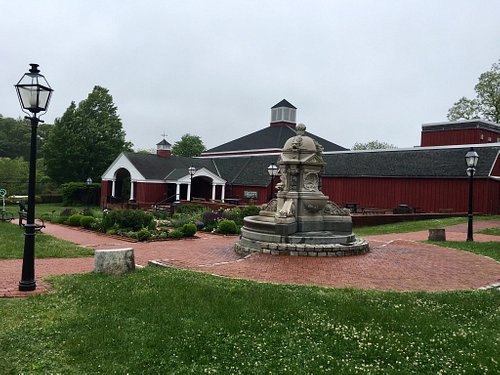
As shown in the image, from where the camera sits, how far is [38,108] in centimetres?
743

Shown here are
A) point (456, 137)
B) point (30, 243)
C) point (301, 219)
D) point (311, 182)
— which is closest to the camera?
point (30, 243)

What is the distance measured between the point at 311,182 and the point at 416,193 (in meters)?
18.3

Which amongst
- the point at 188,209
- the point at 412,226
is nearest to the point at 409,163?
the point at 412,226

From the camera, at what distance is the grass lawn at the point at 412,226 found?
2039 centimetres

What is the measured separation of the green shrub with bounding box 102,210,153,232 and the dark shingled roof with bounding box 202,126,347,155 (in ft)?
89.1

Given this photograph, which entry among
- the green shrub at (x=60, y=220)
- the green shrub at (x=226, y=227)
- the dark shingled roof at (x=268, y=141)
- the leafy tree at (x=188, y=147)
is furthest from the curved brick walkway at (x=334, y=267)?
the leafy tree at (x=188, y=147)

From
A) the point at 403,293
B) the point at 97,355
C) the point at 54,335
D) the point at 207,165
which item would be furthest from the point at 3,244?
the point at 207,165

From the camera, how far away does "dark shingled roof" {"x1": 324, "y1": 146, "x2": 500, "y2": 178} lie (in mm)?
26734

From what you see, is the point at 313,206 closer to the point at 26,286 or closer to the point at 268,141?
the point at 26,286

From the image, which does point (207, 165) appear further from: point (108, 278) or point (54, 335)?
point (54, 335)

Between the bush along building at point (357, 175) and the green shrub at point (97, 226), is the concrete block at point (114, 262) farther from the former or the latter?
the bush along building at point (357, 175)

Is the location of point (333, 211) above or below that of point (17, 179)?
below

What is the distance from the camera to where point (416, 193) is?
1135 inches

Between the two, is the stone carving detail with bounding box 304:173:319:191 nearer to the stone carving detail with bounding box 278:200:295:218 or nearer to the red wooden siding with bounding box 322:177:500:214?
the stone carving detail with bounding box 278:200:295:218
